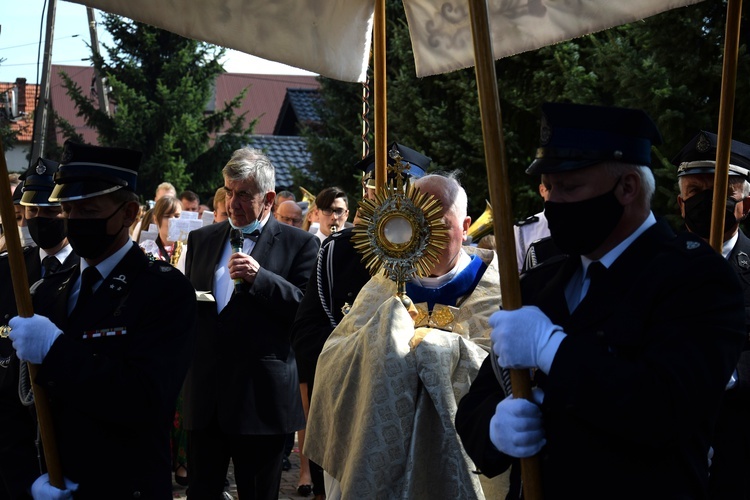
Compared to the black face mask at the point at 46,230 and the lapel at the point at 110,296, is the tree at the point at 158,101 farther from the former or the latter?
the lapel at the point at 110,296

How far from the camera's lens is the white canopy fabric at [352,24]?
4.43 m

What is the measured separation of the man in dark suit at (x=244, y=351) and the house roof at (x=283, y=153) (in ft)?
85.4

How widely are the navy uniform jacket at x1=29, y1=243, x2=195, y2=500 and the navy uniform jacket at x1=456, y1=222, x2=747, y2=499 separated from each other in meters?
1.55

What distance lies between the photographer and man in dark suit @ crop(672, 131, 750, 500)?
4336 millimetres

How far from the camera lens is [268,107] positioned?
59438 millimetres

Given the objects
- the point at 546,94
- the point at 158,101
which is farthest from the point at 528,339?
the point at 158,101

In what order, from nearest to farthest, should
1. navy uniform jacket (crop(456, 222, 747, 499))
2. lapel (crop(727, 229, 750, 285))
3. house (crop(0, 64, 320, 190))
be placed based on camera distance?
navy uniform jacket (crop(456, 222, 747, 499)), lapel (crop(727, 229, 750, 285)), house (crop(0, 64, 320, 190))

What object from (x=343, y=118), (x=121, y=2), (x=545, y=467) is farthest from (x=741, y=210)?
(x=343, y=118)

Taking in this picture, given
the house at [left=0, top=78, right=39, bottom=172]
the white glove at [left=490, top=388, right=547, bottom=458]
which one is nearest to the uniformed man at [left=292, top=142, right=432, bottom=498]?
the white glove at [left=490, top=388, right=547, bottom=458]

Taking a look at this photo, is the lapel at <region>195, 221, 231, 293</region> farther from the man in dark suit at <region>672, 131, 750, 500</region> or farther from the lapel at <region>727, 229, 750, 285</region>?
the lapel at <region>727, 229, 750, 285</region>

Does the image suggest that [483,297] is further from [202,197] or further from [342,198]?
[202,197]

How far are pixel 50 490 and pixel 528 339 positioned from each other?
194cm

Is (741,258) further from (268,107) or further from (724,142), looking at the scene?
(268,107)

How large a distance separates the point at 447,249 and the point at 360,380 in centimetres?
71
